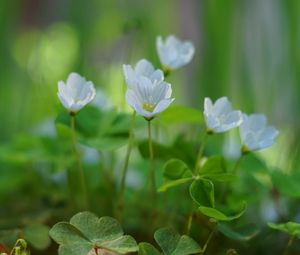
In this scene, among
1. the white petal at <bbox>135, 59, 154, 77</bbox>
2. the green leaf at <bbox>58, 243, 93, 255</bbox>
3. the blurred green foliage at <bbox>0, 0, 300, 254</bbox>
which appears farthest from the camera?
the blurred green foliage at <bbox>0, 0, 300, 254</bbox>

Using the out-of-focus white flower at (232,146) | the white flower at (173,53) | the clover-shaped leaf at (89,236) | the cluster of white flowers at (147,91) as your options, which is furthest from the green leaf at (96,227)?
the out-of-focus white flower at (232,146)

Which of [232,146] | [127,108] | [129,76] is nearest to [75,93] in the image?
[129,76]

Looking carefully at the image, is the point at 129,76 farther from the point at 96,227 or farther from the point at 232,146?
the point at 232,146

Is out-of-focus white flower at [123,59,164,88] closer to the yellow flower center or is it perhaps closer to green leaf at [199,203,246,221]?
the yellow flower center

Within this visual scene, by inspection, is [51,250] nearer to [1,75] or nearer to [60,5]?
[1,75]

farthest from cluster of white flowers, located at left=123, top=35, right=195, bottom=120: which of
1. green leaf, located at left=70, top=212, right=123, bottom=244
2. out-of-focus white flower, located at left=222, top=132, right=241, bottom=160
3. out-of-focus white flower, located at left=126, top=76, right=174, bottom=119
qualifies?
out-of-focus white flower, located at left=222, top=132, right=241, bottom=160

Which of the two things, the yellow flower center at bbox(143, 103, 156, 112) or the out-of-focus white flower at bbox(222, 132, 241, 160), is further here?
the out-of-focus white flower at bbox(222, 132, 241, 160)
